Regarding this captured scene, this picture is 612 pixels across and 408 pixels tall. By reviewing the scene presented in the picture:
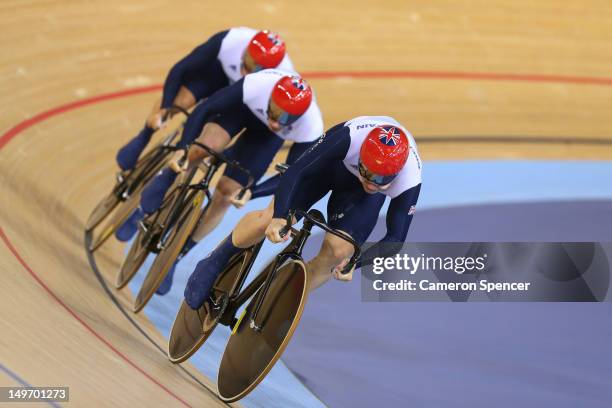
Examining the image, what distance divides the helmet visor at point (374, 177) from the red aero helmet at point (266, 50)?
140cm

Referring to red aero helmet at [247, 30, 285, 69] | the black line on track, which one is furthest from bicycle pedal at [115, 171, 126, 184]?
red aero helmet at [247, 30, 285, 69]

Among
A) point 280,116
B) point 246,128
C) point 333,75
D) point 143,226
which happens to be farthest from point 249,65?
point 333,75

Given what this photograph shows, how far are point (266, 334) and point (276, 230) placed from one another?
1.28 ft

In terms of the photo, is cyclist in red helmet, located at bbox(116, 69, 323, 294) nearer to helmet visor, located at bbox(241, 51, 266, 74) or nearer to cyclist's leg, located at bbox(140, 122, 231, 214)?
cyclist's leg, located at bbox(140, 122, 231, 214)

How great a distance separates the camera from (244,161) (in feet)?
16.2

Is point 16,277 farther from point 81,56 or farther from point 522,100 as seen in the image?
point 522,100

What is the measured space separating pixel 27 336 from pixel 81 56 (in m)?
4.26

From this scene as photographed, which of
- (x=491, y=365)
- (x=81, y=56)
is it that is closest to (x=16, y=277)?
(x=491, y=365)

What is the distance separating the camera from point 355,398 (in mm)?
4445

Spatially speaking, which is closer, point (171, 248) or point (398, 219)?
point (398, 219)

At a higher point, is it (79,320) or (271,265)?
(271,265)

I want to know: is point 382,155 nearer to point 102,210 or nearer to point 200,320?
point 200,320

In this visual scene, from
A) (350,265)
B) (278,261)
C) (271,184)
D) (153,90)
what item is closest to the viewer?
(350,265)

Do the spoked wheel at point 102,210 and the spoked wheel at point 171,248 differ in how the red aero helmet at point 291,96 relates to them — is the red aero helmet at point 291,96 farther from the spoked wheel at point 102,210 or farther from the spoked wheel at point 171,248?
the spoked wheel at point 102,210
